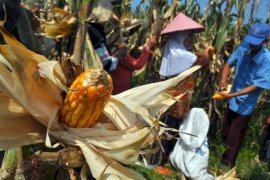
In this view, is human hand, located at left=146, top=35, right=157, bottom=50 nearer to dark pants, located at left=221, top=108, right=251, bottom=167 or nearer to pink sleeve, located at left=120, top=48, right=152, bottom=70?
pink sleeve, located at left=120, top=48, right=152, bottom=70

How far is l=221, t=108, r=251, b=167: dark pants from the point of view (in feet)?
13.8

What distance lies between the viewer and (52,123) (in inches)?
37.6

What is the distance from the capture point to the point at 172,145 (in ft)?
13.1

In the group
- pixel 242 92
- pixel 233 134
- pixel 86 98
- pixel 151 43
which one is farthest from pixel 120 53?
pixel 86 98

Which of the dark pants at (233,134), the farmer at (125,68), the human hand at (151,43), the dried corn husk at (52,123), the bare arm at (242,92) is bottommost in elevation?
the dark pants at (233,134)

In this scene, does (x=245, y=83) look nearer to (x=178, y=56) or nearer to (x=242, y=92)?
(x=242, y=92)

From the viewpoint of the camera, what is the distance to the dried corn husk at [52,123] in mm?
903

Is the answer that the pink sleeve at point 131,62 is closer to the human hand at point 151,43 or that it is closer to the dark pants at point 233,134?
the human hand at point 151,43

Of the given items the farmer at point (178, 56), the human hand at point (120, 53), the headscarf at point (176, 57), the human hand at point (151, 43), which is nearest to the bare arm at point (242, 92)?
the farmer at point (178, 56)

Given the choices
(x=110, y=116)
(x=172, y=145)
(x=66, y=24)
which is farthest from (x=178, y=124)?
(x=110, y=116)

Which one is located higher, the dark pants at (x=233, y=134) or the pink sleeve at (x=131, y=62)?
the pink sleeve at (x=131, y=62)

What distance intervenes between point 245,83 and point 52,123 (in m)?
3.25

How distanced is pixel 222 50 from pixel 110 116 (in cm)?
458

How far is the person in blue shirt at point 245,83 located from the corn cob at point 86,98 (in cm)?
298
